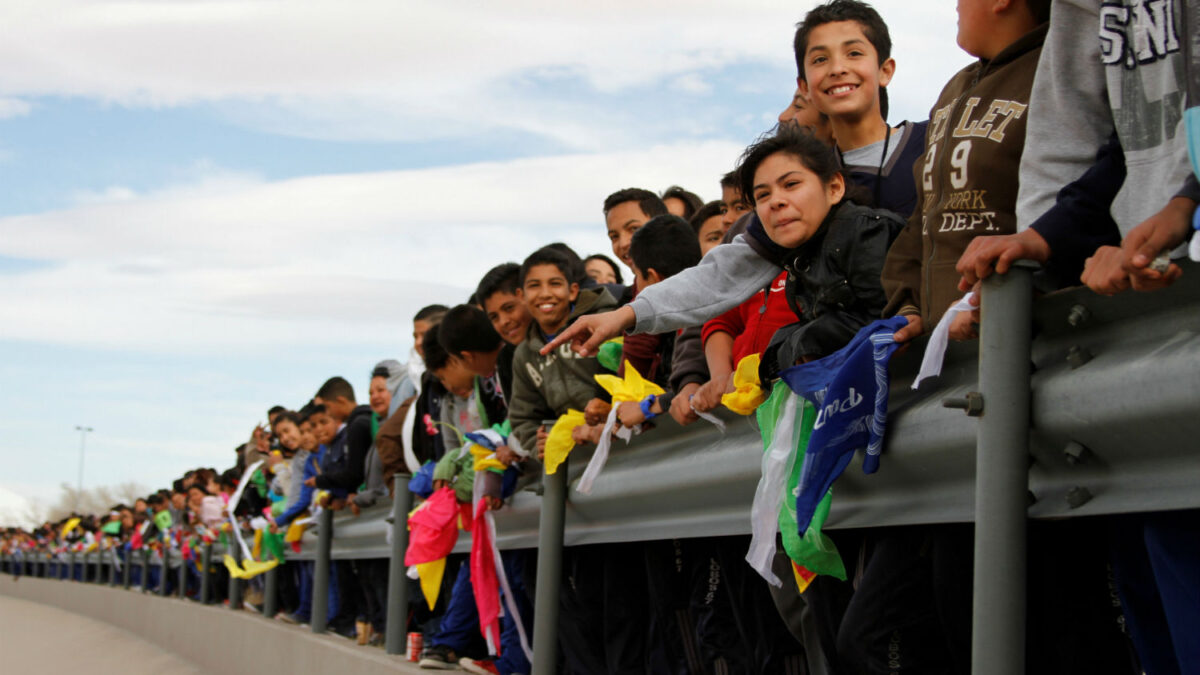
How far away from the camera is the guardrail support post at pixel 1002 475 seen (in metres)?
2.47

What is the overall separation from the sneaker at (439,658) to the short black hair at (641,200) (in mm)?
2359

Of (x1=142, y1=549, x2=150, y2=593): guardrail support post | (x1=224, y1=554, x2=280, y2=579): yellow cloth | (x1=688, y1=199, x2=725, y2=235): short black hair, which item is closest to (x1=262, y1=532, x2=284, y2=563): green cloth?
(x1=224, y1=554, x2=280, y2=579): yellow cloth

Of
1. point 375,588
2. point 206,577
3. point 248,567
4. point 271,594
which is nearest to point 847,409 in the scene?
point 375,588

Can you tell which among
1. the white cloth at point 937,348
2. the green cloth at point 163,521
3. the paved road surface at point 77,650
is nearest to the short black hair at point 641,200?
the white cloth at point 937,348

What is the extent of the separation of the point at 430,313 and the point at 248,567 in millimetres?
3910

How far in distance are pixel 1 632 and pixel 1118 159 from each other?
19872 millimetres

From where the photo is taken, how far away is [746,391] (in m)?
3.79

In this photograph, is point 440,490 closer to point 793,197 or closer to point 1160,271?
point 793,197

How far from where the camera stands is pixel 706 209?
641 centimetres

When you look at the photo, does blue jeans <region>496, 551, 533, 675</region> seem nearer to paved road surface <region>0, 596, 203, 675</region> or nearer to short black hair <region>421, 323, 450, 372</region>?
short black hair <region>421, 323, 450, 372</region>

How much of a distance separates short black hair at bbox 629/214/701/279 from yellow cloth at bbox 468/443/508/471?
1.21 meters

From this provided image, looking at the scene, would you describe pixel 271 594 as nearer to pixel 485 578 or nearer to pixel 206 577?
pixel 206 577

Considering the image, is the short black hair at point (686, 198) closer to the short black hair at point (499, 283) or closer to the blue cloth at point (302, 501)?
the short black hair at point (499, 283)

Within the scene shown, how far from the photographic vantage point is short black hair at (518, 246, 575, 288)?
21.3ft
